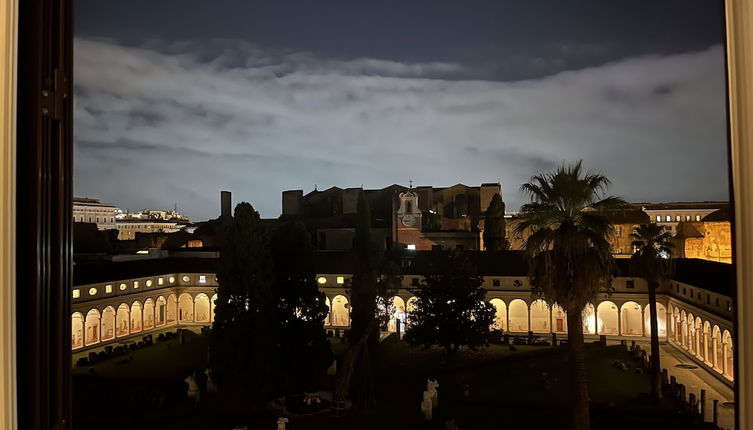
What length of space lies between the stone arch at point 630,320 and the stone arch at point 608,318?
47cm

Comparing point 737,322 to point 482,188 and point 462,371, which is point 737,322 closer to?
point 462,371

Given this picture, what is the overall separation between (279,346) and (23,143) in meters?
19.1

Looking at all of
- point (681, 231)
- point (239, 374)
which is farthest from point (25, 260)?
point (681, 231)

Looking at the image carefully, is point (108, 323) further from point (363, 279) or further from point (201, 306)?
point (363, 279)

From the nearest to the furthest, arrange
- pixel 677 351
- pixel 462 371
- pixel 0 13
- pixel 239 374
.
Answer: pixel 0 13
pixel 239 374
pixel 462 371
pixel 677 351

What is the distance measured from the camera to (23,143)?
4129 millimetres

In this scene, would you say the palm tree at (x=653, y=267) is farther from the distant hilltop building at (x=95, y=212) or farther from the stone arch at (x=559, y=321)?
the distant hilltop building at (x=95, y=212)

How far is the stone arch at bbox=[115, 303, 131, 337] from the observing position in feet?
132

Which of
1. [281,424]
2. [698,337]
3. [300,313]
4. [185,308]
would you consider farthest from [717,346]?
[185,308]

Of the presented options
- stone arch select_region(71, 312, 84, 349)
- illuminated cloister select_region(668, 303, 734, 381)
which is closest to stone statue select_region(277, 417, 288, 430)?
illuminated cloister select_region(668, 303, 734, 381)

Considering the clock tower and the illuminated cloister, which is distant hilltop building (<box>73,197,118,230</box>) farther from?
the illuminated cloister

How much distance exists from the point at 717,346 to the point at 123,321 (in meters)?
37.7

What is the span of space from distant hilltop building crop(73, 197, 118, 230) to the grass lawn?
6905cm

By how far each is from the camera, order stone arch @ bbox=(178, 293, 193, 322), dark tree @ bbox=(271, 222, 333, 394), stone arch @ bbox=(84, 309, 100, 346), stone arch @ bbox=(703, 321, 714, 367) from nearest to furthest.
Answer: dark tree @ bbox=(271, 222, 333, 394)
stone arch @ bbox=(703, 321, 714, 367)
stone arch @ bbox=(84, 309, 100, 346)
stone arch @ bbox=(178, 293, 193, 322)
